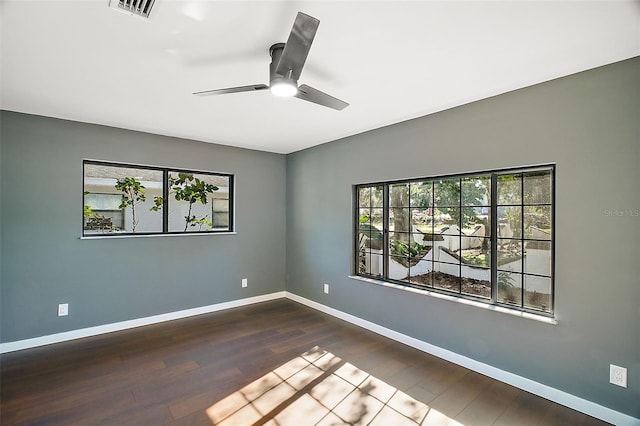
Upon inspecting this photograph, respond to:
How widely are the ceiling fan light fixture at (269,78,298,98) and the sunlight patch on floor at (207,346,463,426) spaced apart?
7.19ft

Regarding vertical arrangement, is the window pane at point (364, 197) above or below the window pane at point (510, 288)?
above

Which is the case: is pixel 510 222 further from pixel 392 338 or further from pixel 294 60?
pixel 294 60

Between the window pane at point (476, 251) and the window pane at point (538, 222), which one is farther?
the window pane at point (476, 251)

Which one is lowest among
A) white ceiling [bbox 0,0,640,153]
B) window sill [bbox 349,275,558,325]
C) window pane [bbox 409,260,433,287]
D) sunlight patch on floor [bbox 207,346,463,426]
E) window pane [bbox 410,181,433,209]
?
sunlight patch on floor [bbox 207,346,463,426]

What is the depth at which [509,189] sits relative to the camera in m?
2.74

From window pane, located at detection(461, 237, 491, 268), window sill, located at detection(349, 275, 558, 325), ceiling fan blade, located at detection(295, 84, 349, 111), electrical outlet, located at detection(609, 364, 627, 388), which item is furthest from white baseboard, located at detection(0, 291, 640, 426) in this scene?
ceiling fan blade, located at detection(295, 84, 349, 111)

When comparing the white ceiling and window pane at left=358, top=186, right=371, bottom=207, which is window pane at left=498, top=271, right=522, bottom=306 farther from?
window pane at left=358, top=186, right=371, bottom=207

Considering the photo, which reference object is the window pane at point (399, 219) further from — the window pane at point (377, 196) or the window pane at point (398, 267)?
the window pane at point (398, 267)

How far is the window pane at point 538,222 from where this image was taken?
252 centimetres

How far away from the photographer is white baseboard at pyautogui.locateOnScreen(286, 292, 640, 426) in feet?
6.96

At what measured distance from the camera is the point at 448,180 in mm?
3191

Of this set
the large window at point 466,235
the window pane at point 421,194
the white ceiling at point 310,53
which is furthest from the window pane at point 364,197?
the white ceiling at point 310,53

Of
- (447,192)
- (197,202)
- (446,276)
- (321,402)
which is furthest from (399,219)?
(197,202)

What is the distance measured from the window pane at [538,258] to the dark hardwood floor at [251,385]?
38.0 inches
